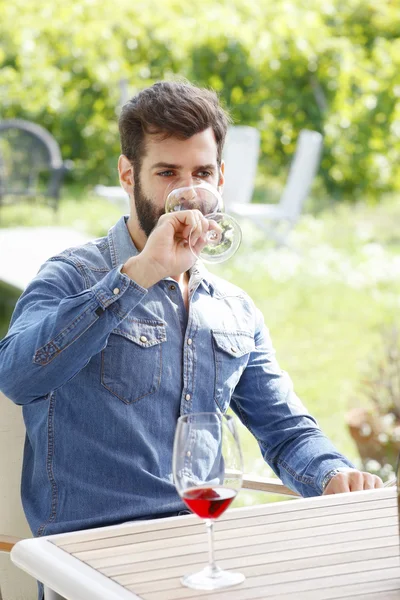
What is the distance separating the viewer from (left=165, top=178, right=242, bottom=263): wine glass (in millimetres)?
1626

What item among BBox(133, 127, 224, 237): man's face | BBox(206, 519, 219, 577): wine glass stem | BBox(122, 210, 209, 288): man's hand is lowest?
BBox(206, 519, 219, 577): wine glass stem

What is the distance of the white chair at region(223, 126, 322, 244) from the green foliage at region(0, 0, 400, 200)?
116cm

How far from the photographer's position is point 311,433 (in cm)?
181

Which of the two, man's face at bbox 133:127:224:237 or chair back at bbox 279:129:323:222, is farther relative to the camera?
chair back at bbox 279:129:323:222

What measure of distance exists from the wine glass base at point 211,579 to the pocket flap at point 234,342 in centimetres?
74

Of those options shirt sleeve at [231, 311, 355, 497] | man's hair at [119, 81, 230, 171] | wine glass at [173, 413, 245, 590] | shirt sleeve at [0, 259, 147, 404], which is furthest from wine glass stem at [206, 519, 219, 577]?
man's hair at [119, 81, 230, 171]

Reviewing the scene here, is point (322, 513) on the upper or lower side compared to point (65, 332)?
lower

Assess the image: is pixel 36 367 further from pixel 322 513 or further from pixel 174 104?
pixel 174 104

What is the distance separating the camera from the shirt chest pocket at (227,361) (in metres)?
1.79

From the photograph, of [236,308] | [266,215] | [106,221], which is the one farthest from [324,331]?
[236,308]

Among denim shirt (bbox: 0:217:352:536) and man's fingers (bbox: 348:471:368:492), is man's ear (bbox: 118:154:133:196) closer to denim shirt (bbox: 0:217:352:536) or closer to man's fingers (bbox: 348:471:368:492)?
denim shirt (bbox: 0:217:352:536)

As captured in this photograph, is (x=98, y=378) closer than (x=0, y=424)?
Yes

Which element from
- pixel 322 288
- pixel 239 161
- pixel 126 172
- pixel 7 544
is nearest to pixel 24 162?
Answer: pixel 239 161

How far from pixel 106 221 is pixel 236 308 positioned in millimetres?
6573
